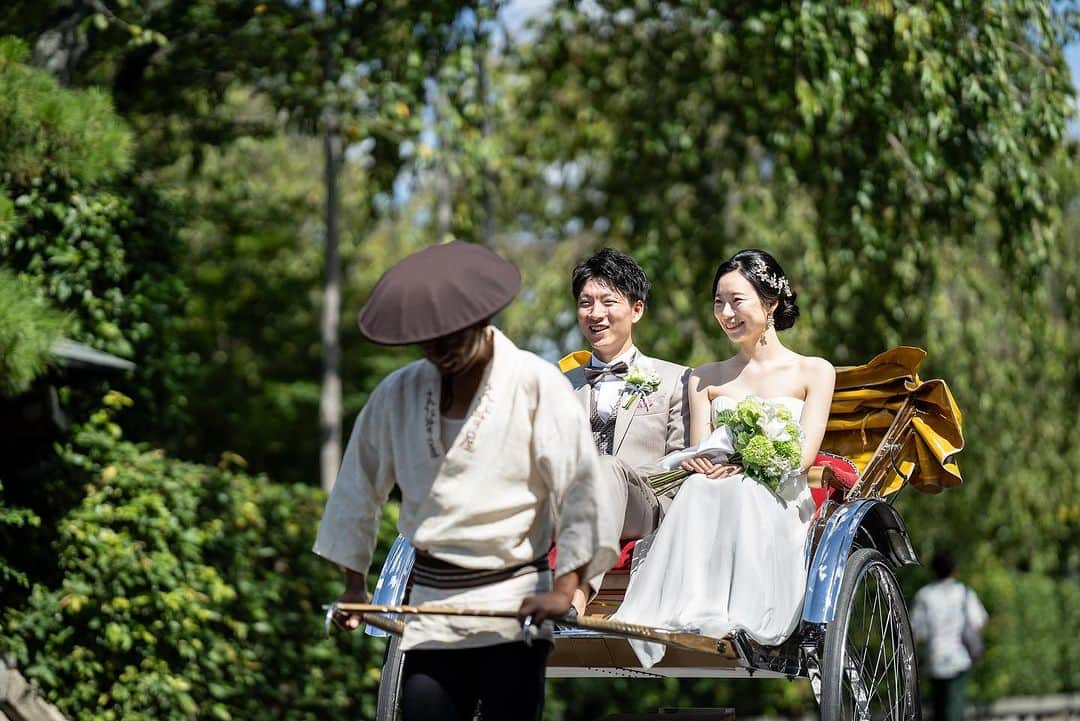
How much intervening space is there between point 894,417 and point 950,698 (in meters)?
5.05

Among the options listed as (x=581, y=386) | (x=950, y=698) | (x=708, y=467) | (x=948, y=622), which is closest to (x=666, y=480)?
(x=708, y=467)

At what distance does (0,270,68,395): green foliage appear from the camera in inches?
214

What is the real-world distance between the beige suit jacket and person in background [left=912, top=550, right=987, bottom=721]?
511 cm

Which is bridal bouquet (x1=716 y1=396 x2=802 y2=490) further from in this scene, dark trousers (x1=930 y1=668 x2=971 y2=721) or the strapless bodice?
dark trousers (x1=930 y1=668 x2=971 y2=721)

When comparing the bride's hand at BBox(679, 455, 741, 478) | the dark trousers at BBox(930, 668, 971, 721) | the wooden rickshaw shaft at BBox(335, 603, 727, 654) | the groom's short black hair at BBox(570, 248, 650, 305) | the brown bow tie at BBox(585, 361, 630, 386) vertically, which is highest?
the groom's short black hair at BBox(570, 248, 650, 305)

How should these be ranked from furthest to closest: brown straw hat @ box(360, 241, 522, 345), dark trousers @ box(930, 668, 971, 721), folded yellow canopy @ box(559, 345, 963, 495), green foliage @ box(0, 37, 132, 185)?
dark trousers @ box(930, 668, 971, 721)
green foliage @ box(0, 37, 132, 185)
folded yellow canopy @ box(559, 345, 963, 495)
brown straw hat @ box(360, 241, 522, 345)

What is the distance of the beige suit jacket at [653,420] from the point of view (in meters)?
5.29

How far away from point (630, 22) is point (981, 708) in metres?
8.51

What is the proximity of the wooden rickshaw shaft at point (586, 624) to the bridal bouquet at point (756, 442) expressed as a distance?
62cm

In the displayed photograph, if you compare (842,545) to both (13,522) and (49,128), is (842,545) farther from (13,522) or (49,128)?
(13,522)

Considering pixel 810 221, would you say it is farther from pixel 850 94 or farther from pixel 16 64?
pixel 16 64

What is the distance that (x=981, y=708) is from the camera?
623 inches

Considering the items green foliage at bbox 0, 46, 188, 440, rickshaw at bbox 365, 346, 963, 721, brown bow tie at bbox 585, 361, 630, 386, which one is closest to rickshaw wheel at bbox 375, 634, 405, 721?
rickshaw at bbox 365, 346, 963, 721

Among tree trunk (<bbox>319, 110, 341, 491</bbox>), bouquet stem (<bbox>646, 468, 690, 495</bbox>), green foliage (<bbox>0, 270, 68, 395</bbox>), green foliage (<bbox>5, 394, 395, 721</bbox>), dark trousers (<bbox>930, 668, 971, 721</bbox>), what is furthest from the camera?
tree trunk (<bbox>319, 110, 341, 491</bbox>)
